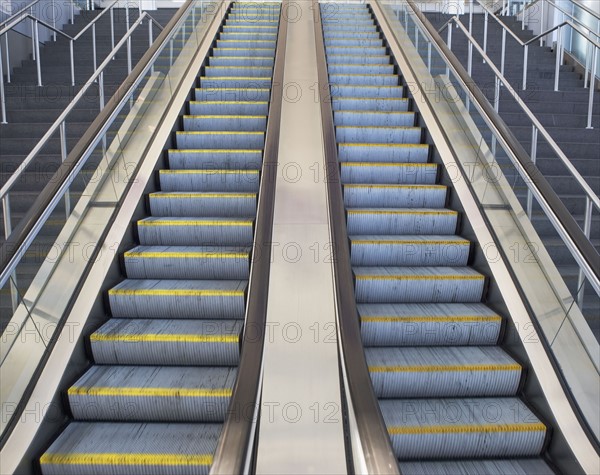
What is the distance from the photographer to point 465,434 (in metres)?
2.58

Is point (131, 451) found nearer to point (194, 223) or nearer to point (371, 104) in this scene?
point (194, 223)

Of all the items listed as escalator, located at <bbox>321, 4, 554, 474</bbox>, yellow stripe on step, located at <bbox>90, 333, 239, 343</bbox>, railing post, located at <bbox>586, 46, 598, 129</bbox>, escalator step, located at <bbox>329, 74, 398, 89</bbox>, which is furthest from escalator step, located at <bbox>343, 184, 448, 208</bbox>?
railing post, located at <bbox>586, 46, 598, 129</bbox>

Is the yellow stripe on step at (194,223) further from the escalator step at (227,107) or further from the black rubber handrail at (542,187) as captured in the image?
the escalator step at (227,107)

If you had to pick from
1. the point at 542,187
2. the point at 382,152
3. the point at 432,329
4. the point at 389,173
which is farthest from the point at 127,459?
the point at 382,152

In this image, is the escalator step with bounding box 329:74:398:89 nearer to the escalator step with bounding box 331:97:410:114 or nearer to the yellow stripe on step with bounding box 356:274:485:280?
the escalator step with bounding box 331:97:410:114

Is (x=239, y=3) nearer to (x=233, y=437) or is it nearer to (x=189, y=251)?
(x=189, y=251)

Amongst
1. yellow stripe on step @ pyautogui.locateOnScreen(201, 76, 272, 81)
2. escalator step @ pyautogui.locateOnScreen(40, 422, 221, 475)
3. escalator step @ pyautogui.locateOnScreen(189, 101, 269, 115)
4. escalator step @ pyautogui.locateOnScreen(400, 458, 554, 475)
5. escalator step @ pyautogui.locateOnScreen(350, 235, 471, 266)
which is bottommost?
escalator step @ pyautogui.locateOnScreen(400, 458, 554, 475)

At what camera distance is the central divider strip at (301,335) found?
233 cm

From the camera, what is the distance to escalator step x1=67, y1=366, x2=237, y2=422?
2686mm

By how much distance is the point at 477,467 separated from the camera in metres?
2.56

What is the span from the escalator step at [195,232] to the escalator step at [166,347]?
88 cm

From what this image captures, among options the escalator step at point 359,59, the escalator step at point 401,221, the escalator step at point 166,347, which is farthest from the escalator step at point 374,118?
the escalator step at point 166,347

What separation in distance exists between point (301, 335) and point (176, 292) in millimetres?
878

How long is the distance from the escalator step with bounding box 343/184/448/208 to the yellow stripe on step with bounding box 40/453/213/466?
7.49 ft
